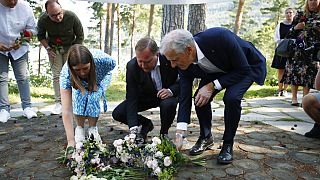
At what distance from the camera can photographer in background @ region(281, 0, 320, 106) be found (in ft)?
14.7

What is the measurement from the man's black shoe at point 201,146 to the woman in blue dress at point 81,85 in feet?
2.73

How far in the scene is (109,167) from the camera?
2.36m

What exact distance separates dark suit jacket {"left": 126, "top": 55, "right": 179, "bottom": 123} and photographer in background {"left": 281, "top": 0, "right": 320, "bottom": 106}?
6.94 feet

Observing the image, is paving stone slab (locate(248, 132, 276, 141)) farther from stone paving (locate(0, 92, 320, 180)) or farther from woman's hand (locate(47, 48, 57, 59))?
woman's hand (locate(47, 48, 57, 59))

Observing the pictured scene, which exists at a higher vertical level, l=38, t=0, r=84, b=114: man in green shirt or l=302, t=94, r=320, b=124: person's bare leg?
l=38, t=0, r=84, b=114: man in green shirt

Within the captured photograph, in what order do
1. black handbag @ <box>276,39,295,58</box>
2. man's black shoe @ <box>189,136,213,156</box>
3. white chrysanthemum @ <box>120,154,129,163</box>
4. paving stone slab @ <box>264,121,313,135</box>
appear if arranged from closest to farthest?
white chrysanthemum @ <box>120,154,129,163</box>
man's black shoe @ <box>189,136,213,156</box>
paving stone slab @ <box>264,121,313,135</box>
black handbag @ <box>276,39,295,58</box>

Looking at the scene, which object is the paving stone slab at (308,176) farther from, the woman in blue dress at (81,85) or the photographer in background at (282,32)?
the photographer in background at (282,32)

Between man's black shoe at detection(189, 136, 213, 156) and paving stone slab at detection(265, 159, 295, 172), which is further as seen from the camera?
man's black shoe at detection(189, 136, 213, 156)

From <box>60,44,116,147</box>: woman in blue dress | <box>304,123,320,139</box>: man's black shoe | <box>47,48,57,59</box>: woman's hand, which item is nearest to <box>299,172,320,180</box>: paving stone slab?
<box>304,123,320,139</box>: man's black shoe

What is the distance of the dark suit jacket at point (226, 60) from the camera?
2.63 meters

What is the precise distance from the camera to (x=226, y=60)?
2.71 m

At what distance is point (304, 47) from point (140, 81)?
273cm

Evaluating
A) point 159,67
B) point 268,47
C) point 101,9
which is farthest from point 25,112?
point 268,47

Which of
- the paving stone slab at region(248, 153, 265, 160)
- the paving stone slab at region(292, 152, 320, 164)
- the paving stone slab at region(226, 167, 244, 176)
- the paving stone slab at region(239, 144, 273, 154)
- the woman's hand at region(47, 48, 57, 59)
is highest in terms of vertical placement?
the woman's hand at region(47, 48, 57, 59)
